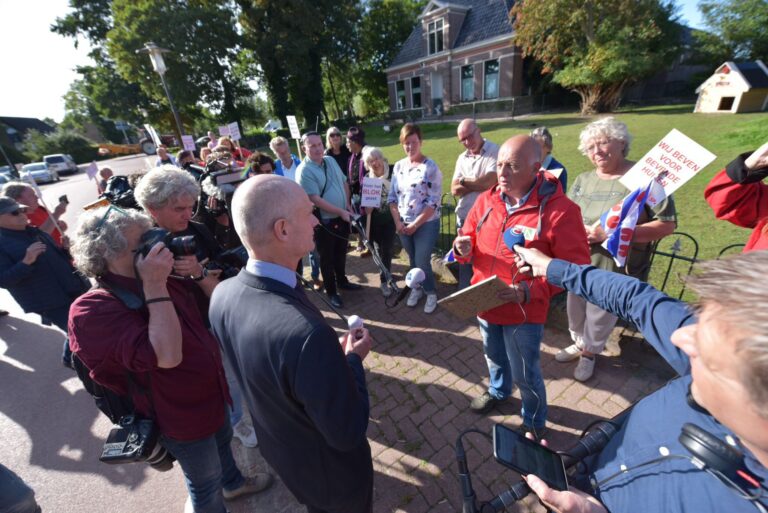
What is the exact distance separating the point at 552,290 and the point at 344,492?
1792mm

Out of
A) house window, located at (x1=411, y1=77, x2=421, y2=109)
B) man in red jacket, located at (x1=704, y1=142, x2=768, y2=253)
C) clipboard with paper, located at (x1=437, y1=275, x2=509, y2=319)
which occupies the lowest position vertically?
clipboard with paper, located at (x1=437, y1=275, x2=509, y2=319)

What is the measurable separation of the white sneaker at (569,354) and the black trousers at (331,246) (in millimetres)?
2963

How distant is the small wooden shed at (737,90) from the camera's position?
683 inches

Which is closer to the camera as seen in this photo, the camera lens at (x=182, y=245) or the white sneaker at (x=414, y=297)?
the camera lens at (x=182, y=245)

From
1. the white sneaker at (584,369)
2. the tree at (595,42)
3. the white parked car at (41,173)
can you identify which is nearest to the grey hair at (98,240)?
the white sneaker at (584,369)

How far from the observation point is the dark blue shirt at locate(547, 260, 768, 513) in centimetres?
90

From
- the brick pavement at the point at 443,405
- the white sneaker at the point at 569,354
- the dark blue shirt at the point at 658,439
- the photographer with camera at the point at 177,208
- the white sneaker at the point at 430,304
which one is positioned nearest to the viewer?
the dark blue shirt at the point at 658,439

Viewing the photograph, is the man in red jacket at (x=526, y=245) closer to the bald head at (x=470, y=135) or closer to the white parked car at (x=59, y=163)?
the bald head at (x=470, y=135)

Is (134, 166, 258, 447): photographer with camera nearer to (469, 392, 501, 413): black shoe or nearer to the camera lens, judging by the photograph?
the camera lens

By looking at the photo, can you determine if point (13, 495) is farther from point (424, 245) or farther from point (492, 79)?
point (492, 79)

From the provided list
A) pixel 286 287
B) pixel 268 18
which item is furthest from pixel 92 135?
pixel 286 287

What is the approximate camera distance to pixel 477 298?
2074 mm

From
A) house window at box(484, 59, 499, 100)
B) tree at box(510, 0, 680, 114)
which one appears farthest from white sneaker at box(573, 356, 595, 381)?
house window at box(484, 59, 499, 100)

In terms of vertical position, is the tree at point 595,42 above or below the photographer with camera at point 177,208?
above
